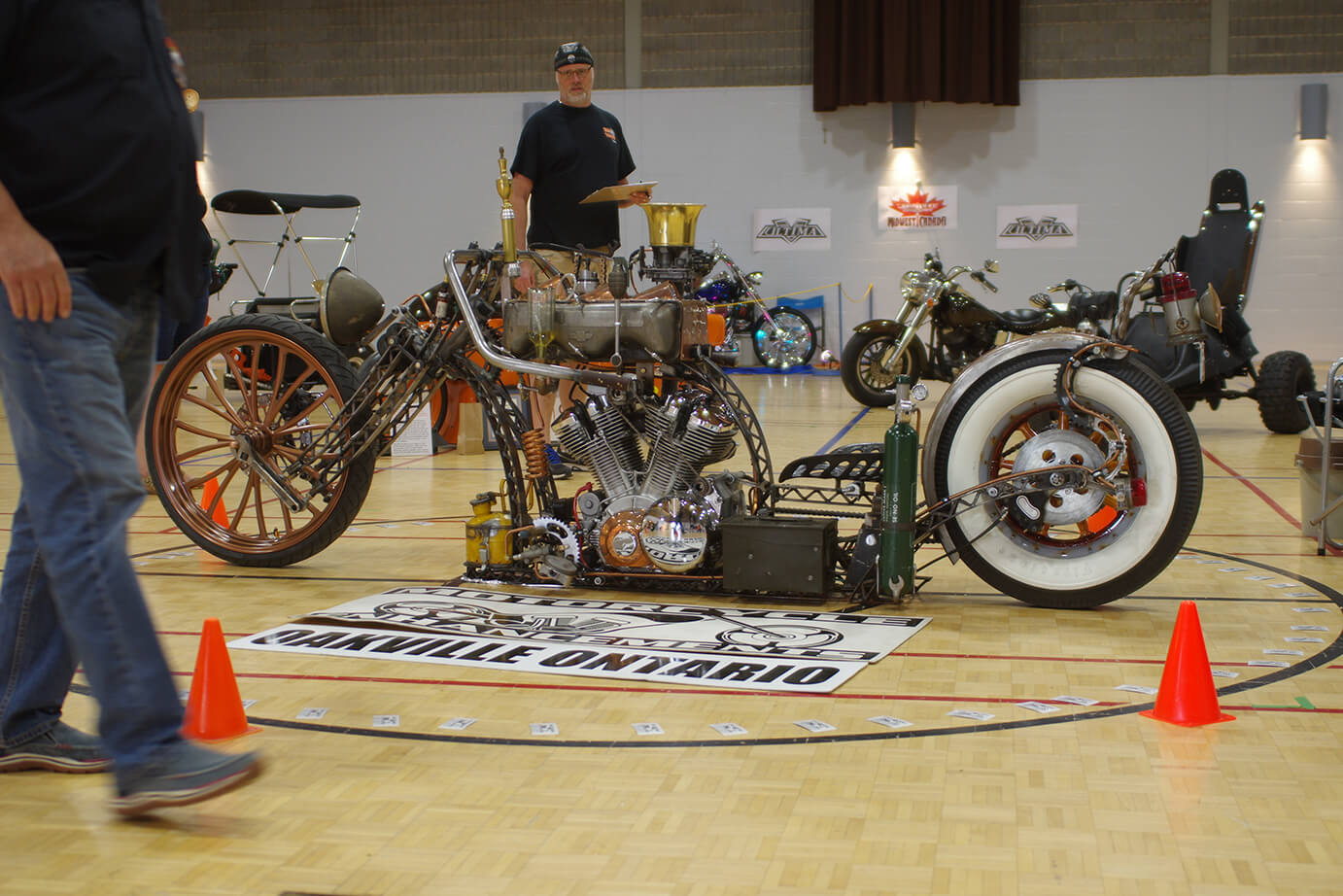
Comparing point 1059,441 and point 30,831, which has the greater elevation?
point 1059,441

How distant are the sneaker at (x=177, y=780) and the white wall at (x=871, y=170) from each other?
14.5 m

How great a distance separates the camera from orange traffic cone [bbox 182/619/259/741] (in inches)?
102

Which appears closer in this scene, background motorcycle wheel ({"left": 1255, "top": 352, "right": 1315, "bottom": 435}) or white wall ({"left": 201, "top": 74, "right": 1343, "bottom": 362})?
background motorcycle wheel ({"left": 1255, "top": 352, "right": 1315, "bottom": 435})

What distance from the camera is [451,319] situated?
4.14 metres

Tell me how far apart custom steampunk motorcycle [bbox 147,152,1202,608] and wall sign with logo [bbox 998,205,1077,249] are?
39.3 feet

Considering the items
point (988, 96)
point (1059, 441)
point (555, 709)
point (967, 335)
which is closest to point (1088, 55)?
point (988, 96)

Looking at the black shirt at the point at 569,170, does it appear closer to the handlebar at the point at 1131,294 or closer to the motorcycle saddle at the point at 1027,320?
the handlebar at the point at 1131,294

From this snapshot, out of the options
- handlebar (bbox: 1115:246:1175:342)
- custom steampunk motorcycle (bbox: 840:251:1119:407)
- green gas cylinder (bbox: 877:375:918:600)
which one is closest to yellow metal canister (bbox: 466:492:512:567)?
green gas cylinder (bbox: 877:375:918:600)

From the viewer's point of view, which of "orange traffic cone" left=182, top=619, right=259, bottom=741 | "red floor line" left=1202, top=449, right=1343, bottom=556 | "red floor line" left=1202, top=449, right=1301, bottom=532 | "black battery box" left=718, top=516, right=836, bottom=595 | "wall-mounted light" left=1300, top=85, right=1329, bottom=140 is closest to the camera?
"orange traffic cone" left=182, top=619, right=259, bottom=741

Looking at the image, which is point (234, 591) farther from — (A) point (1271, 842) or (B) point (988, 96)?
(B) point (988, 96)

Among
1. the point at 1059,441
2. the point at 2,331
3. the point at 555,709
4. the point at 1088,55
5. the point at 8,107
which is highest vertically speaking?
the point at 1088,55

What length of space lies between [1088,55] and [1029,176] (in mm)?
1532

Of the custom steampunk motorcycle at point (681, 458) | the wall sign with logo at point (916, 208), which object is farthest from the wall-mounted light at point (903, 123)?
the custom steampunk motorcycle at point (681, 458)

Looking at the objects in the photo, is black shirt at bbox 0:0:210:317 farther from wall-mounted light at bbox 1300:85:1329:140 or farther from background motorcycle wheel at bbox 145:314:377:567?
wall-mounted light at bbox 1300:85:1329:140
